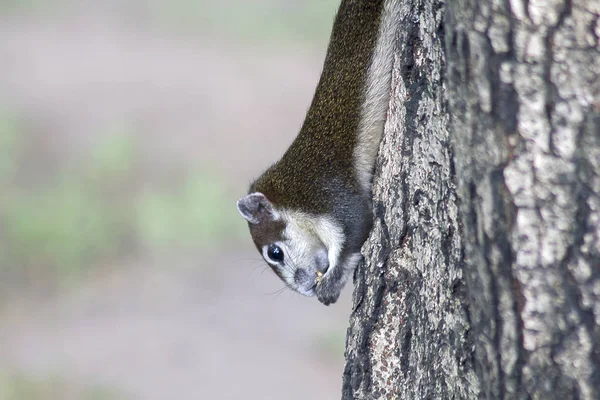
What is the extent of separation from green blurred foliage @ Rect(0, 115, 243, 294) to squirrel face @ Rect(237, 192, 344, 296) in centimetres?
433

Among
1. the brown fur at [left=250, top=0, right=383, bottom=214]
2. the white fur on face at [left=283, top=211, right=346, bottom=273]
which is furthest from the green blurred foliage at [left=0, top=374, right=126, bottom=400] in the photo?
the brown fur at [left=250, top=0, right=383, bottom=214]

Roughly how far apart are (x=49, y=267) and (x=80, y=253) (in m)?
0.38

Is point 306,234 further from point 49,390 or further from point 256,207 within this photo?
point 49,390

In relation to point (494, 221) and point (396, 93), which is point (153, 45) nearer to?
point (396, 93)

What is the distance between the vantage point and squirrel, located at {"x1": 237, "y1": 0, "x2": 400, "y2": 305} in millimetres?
3256

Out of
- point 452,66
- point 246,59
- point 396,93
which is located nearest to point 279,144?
point 246,59

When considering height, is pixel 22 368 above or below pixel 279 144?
below

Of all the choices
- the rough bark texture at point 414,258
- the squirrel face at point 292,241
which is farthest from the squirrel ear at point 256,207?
the rough bark texture at point 414,258

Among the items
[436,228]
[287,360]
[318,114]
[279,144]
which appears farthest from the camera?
[279,144]

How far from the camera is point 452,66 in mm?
1682

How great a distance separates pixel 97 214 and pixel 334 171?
17.0 feet

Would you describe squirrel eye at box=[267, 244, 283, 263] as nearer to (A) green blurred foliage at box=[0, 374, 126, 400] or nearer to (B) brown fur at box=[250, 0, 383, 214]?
(B) brown fur at box=[250, 0, 383, 214]

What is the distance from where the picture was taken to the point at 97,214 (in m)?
8.20

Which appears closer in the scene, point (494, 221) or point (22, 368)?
point (494, 221)
